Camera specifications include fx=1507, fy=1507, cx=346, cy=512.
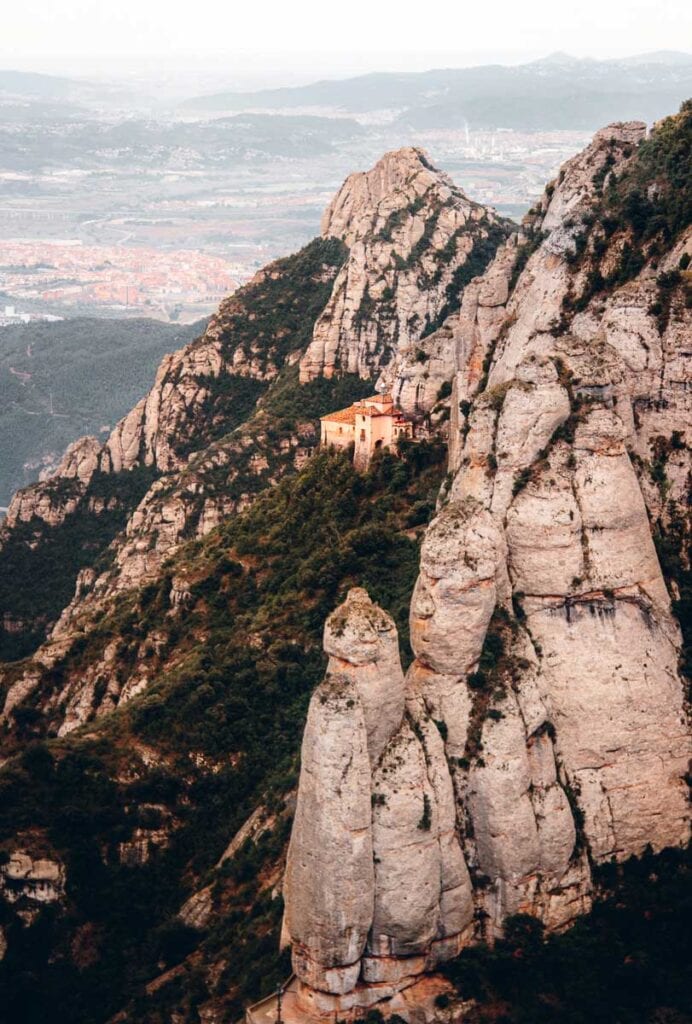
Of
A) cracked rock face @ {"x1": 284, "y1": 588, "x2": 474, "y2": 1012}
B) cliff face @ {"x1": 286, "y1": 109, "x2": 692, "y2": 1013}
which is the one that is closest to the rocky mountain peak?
cliff face @ {"x1": 286, "y1": 109, "x2": 692, "y2": 1013}

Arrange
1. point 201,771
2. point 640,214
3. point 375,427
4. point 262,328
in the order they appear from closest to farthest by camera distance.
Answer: point 201,771, point 640,214, point 375,427, point 262,328

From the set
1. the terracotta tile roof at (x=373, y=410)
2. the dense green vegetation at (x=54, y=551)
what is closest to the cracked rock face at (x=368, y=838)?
the terracotta tile roof at (x=373, y=410)

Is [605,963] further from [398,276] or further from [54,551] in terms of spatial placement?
[54,551]

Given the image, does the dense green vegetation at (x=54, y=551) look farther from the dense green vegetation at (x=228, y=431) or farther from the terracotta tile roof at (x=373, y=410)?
the terracotta tile roof at (x=373, y=410)

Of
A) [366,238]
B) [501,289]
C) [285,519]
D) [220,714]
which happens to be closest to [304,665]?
[220,714]

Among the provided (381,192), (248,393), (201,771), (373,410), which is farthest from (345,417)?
(381,192)
